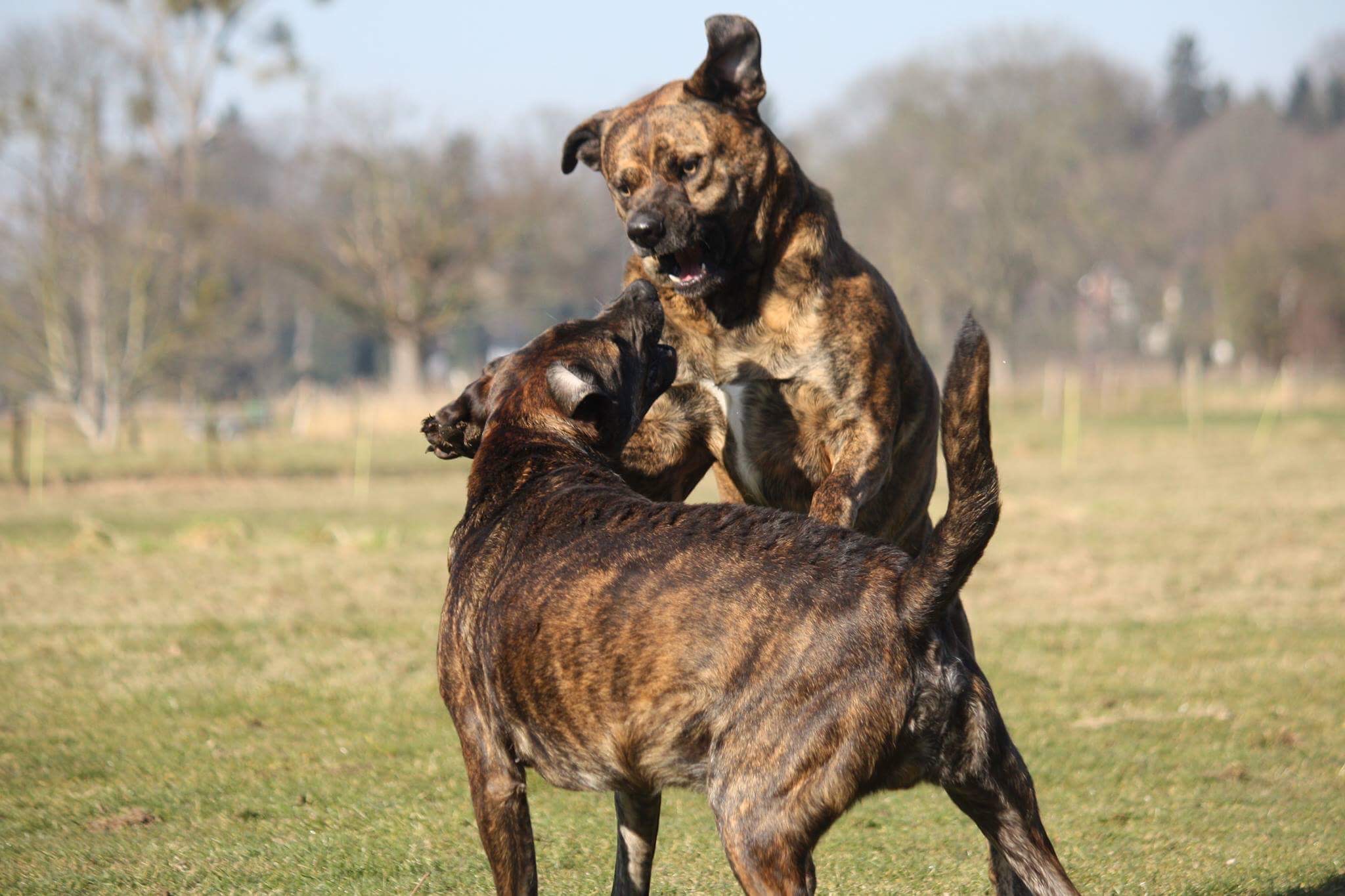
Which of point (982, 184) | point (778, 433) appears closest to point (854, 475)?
point (778, 433)

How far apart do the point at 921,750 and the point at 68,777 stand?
4630mm

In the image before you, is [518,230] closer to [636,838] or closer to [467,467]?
[467,467]

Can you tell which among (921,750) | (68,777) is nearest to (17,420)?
(68,777)

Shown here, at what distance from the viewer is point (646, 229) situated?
4441mm

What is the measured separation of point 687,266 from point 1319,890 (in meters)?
3.00

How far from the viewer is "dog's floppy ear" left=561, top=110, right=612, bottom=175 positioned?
505cm

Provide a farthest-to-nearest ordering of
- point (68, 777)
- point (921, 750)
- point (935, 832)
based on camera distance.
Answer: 1. point (68, 777)
2. point (935, 832)
3. point (921, 750)

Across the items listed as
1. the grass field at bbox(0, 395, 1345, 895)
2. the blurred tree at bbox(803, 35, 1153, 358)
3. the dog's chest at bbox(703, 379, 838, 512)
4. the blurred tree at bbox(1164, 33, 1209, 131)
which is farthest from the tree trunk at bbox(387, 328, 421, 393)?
the blurred tree at bbox(1164, 33, 1209, 131)

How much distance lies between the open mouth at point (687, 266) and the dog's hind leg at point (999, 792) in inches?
68.6

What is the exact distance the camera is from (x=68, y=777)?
632cm

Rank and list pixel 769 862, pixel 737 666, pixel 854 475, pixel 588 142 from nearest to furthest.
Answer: pixel 769 862
pixel 737 666
pixel 854 475
pixel 588 142

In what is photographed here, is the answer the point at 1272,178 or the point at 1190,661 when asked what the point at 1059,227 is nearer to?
the point at 1272,178

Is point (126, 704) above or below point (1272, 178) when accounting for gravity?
below

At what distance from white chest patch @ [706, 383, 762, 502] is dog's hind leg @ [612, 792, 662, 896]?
111 centimetres
